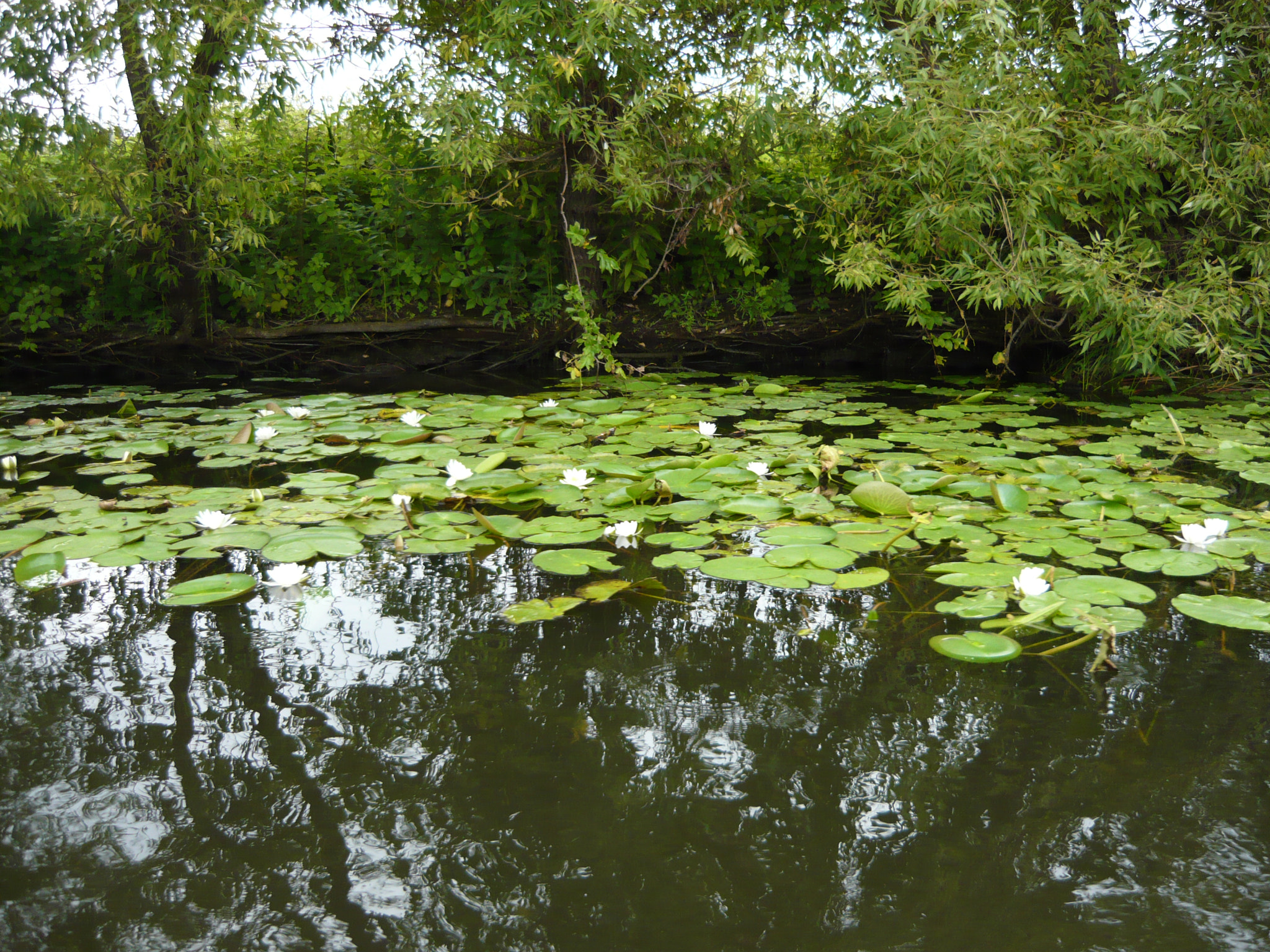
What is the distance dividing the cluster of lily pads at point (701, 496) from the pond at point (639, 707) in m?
0.02

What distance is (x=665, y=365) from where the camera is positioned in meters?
5.57

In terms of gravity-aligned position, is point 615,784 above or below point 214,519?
below

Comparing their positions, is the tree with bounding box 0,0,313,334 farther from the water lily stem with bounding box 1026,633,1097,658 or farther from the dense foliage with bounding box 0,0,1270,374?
the water lily stem with bounding box 1026,633,1097,658

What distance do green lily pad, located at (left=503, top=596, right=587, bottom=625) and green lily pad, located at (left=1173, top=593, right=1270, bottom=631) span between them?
3.76 ft

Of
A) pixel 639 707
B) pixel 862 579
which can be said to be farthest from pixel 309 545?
pixel 862 579

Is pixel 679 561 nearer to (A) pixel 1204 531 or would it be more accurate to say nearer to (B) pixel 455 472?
(B) pixel 455 472

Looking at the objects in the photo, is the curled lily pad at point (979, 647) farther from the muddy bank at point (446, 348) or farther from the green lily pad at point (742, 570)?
the muddy bank at point (446, 348)

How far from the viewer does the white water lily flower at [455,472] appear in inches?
91.3

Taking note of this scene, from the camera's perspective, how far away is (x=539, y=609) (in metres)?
1.67

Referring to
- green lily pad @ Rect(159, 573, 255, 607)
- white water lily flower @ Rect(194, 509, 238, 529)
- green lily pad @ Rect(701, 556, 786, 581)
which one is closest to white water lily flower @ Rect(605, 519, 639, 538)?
green lily pad @ Rect(701, 556, 786, 581)

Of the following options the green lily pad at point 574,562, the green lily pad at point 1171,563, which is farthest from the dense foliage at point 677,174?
the green lily pad at point 574,562

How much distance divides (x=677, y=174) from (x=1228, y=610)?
355 centimetres

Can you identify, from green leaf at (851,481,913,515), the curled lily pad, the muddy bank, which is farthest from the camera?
the muddy bank

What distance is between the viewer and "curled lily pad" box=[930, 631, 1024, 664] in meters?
1.46
